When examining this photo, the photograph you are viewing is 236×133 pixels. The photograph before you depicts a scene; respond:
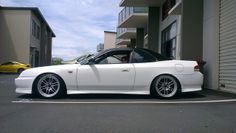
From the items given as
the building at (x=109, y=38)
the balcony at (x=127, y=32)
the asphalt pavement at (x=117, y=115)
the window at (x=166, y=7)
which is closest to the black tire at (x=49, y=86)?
the asphalt pavement at (x=117, y=115)

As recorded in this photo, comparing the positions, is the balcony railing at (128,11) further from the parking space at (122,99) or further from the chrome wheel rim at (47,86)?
the chrome wheel rim at (47,86)

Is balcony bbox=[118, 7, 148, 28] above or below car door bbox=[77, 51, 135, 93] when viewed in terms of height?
above

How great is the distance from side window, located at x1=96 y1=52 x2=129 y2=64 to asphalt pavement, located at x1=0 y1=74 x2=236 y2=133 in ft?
2.75

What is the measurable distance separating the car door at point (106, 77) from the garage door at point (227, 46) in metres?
3.28

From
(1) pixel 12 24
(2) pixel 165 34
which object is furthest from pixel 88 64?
(1) pixel 12 24

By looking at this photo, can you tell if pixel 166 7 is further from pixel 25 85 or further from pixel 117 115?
pixel 117 115

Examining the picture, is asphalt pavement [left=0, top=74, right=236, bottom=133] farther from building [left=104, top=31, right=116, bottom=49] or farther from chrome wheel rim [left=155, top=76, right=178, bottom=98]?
building [left=104, top=31, right=116, bottom=49]

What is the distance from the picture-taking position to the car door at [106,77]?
31.2 ft

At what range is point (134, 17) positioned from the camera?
32750 millimetres

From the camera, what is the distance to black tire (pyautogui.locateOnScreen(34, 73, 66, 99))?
9492mm

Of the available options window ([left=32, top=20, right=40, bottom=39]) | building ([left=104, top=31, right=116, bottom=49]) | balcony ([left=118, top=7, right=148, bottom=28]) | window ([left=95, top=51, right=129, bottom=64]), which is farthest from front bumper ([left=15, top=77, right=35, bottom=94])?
building ([left=104, top=31, right=116, bottom=49])

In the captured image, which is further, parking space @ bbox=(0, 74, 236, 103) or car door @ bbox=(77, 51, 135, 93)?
car door @ bbox=(77, 51, 135, 93)

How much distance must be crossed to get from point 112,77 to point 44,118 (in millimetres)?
3184

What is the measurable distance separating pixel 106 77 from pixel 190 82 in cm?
193
